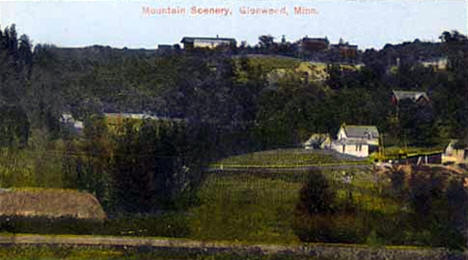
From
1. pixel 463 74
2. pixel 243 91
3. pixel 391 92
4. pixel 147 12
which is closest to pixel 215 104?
pixel 243 91

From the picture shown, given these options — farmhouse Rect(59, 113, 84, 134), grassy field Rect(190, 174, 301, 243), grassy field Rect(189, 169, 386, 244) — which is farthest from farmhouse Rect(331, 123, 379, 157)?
farmhouse Rect(59, 113, 84, 134)

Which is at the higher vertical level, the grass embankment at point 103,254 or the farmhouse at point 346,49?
the farmhouse at point 346,49

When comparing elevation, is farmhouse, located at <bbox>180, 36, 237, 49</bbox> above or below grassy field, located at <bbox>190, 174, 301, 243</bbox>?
above

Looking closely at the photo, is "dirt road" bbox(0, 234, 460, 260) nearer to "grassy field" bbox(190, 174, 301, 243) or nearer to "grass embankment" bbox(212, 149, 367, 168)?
"grassy field" bbox(190, 174, 301, 243)

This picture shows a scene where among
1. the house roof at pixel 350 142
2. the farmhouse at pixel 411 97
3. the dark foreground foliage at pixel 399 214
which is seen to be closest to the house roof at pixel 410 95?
the farmhouse at pixel 411 97

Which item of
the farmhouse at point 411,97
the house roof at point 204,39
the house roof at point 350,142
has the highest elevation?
the house roof at point 204,39

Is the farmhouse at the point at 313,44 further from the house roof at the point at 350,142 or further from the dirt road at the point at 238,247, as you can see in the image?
the dirt road at the point at 238,247

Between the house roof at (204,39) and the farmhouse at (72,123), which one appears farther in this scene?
the farmhouse at (72,123)
